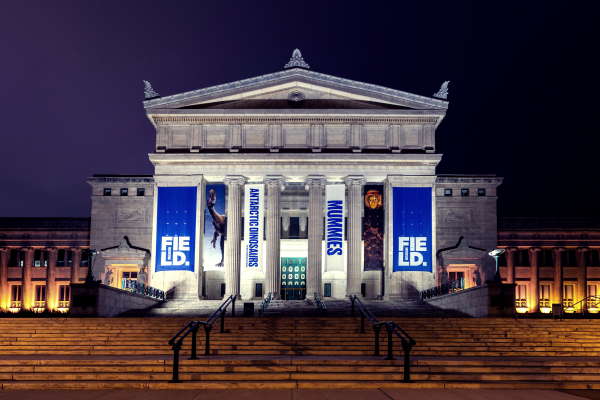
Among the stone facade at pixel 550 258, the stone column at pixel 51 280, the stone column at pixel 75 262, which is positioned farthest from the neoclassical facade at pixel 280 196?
the stone column at pixel 51 280

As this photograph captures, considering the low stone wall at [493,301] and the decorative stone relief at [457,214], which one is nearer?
the low stone wall at [493,301]

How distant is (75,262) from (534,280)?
3573cm

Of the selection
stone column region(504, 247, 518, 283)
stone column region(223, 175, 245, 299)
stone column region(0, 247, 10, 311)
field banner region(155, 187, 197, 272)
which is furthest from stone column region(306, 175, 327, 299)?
stone column region(0, 247, 10, 311)

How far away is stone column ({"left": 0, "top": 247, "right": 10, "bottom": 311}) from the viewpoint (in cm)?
4356

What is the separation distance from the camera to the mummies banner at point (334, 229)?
38.1 metres

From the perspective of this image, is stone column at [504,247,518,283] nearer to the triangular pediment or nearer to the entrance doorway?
the triangular pediment

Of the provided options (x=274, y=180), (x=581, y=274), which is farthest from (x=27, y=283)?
(x=581, y=274)

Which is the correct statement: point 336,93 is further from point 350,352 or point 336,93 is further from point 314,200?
point 350,352

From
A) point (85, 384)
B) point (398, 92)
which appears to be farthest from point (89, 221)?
point (85, 384)

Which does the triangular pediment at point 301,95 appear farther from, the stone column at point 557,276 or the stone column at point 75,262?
the stone column at point 557,276

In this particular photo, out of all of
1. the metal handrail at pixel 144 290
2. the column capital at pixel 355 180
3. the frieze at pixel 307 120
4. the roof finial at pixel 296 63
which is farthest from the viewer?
the roof finial at pixel 296 63

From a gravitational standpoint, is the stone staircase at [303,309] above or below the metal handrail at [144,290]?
below

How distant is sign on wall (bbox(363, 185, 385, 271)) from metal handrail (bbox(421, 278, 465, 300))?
3544mm

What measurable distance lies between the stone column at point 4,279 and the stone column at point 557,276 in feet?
139
